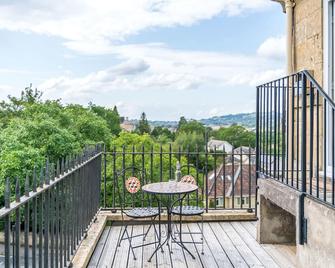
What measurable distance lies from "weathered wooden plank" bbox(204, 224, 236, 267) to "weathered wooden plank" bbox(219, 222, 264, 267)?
58mm

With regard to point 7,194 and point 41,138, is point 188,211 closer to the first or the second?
point 7,194

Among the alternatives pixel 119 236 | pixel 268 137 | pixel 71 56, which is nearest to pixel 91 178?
pixel 119 236

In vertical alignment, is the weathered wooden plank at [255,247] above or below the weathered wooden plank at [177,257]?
above

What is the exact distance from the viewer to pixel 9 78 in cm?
2400

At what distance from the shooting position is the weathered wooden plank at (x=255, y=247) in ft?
11.3

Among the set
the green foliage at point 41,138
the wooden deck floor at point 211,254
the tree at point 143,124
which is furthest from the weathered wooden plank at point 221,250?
the tree at point 143,124

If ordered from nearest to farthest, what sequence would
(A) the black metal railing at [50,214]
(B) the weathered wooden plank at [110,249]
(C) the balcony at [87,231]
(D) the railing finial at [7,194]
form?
(D) the railing finial at [7,194]
(A) the black metal railing at [50,214]
(C) the balcony at [87,231]
(B) the weathered wooden plank at [110,249]

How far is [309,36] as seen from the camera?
4371mm

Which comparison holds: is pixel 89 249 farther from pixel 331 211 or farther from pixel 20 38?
pixel 20 38

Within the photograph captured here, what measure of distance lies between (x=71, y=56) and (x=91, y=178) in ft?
59.3

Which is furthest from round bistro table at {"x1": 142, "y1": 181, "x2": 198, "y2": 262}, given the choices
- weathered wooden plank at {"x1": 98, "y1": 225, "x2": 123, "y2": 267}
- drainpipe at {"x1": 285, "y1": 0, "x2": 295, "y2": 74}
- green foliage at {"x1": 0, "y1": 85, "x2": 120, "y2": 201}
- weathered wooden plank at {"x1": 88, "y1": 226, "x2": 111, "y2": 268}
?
green foliage at {"x1": 0, "y1": 85, "x2": 120, "y2": 201}

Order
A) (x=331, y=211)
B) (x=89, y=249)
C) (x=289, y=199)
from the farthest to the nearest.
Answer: (x=89, y=249), (x=289, y=199), (x=331, y=211)

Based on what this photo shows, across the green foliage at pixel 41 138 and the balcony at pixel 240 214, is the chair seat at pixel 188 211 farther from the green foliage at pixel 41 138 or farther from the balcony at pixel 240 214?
the green foliage at pixel 41 138

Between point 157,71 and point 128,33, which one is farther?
point 157,71
